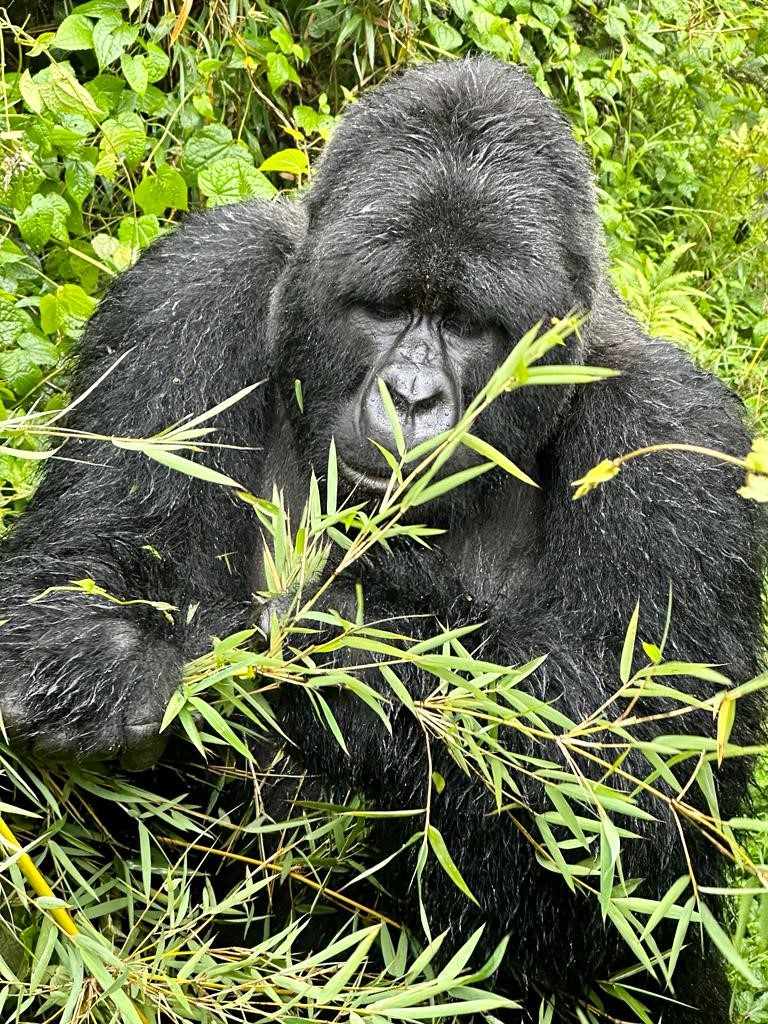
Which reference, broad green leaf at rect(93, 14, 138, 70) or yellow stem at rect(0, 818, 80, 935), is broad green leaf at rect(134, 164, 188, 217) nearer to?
broad green leaf at rect(93, 14, 138, 70)

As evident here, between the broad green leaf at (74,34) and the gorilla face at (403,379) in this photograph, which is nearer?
the gorilla face at (403,379)

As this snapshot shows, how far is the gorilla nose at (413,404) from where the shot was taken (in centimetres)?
325

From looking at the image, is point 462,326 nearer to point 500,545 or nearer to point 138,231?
point 500,545

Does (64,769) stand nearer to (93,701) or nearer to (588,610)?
(93,701)

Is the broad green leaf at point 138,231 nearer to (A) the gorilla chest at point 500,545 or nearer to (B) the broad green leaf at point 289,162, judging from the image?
(B) the broad green leaf at point 289,162

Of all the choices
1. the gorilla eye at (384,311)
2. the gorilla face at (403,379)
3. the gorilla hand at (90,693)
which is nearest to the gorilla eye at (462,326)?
the gorilla face at (403,379)

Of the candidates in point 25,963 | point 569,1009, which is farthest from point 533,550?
point 25,963

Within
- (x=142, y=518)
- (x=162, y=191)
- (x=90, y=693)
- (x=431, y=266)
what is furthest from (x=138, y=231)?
(x=90, y=693)

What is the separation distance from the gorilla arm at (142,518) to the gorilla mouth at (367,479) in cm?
39

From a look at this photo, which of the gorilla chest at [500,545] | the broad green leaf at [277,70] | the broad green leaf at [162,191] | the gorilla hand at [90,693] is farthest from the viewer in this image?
the broad green leaf at [277,70]

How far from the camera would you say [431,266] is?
3.42 m

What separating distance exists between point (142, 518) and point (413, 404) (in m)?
0.76

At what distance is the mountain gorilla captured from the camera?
3.20 metres

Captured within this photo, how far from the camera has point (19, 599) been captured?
10.9 feet
